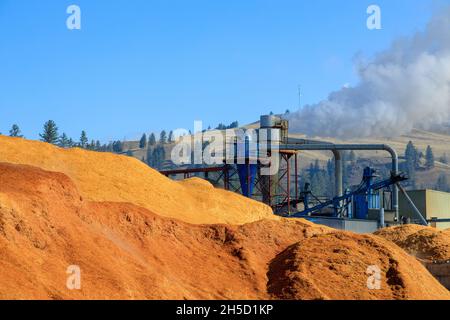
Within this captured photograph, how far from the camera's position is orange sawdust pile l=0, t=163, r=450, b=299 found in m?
21.1

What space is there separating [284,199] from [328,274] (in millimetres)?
51273

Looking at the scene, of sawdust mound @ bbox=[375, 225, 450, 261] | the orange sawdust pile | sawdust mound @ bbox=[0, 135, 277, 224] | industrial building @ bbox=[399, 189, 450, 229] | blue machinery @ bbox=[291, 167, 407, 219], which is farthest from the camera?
industrial building @ bbox=[399, 189, 450, 229]

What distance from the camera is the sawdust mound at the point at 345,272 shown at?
25.2 metres

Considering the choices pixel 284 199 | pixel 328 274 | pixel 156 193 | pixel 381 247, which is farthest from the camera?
pixel 284 199

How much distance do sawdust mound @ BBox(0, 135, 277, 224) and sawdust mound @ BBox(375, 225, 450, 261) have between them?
10.6 m

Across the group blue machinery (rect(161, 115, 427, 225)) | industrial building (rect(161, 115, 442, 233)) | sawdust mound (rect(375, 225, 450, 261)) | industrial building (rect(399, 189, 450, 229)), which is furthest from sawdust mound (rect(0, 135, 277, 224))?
industrial building (rect(399, 189, 450, 229))

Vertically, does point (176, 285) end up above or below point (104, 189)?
below

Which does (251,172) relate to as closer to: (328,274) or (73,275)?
(328,274)

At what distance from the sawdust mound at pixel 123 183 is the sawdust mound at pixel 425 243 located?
10637 millimetres

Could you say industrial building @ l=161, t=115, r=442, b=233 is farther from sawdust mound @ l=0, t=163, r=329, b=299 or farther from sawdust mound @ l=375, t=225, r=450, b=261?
sawdust mound @ l=0, t=163, r=329, b=299

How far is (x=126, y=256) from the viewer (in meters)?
24.1

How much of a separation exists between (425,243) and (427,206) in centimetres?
3927

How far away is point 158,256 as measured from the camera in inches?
1027
